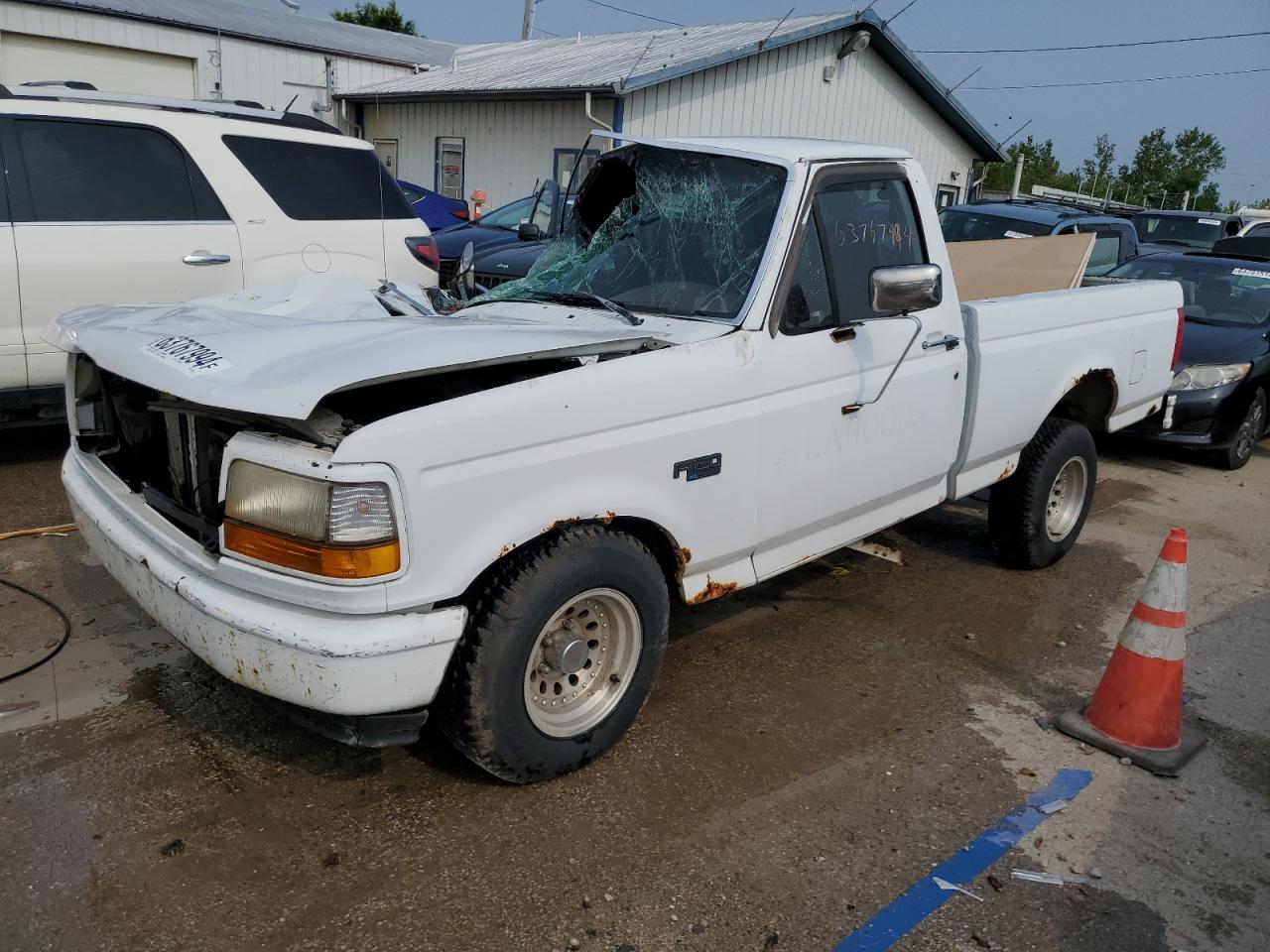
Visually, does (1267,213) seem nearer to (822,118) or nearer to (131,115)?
(822,118)

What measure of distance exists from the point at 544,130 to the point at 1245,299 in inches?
452

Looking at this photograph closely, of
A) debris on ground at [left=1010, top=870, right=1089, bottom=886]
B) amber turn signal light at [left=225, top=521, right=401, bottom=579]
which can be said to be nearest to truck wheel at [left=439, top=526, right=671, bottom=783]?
amber turn signal light at [left=225, top=521, right=401, bottom=579]

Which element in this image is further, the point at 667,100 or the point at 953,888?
the point at 667,100

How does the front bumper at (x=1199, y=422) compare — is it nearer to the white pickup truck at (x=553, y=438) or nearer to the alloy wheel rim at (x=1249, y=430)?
the alloy wheel rim at (x=1249, y=430)

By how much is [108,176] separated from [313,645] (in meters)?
4.55

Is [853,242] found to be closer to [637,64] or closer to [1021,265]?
[1021,265]

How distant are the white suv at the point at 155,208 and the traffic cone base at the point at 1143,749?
16.5 ft

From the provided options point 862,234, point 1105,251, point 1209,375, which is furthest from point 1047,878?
point 1105,251

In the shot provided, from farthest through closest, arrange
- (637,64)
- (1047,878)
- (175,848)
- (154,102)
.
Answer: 1. (637,64)
2. (154,102)
3. (1047,878)
4. (175,848)

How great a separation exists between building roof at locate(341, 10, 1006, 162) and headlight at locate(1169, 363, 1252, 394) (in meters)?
9.43

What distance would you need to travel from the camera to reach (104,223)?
5.96m

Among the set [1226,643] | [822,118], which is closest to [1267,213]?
[822,118]

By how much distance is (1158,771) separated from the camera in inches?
148

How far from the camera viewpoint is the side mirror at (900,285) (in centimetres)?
357
